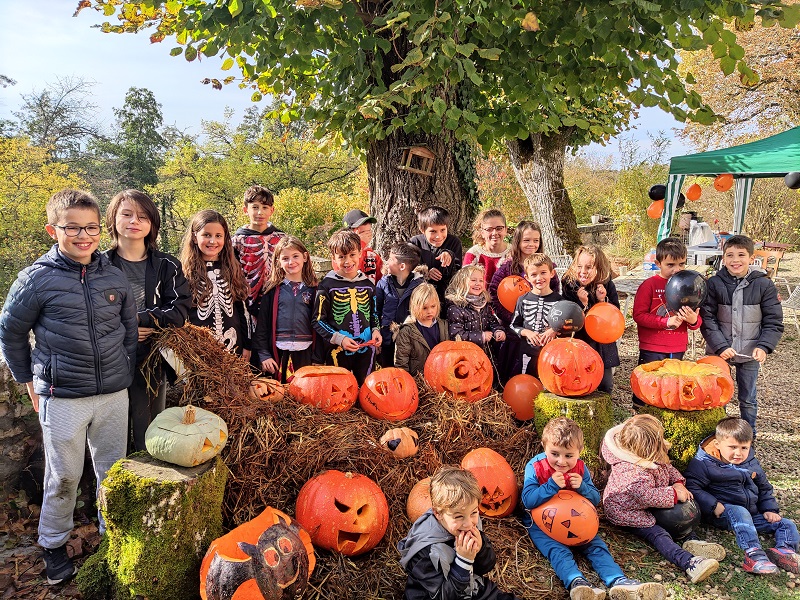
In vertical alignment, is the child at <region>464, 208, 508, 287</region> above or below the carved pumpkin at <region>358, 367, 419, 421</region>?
above

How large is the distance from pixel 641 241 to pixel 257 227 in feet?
53.0

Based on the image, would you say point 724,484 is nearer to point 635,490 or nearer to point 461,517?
point 635,490

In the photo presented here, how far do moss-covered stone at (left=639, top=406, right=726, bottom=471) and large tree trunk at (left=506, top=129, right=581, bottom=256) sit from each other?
982 centimetres

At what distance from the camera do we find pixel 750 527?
137 inches

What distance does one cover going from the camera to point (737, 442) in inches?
142

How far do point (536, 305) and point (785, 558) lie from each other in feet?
7.48

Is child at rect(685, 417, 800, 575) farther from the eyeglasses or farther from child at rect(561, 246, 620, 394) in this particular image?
the eyeglasses

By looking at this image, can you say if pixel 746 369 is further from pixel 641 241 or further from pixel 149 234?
pixel 641 241

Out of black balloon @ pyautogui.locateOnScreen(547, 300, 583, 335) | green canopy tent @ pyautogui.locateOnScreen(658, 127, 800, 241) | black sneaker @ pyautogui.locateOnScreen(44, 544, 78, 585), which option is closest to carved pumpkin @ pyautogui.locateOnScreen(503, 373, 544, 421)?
black balloon @ pyautogui.locateOnScreen(547, 300, 583, 335)

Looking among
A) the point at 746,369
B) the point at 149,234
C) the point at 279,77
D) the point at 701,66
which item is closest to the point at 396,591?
the point at 149,234

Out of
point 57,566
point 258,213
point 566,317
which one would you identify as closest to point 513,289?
point 566,317

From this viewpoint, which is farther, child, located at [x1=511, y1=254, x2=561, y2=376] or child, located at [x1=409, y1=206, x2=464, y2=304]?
child, located at [x1=409, y1=206, x2=464, y2=304]

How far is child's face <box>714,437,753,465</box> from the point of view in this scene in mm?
3623

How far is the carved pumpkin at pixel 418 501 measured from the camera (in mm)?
3199
